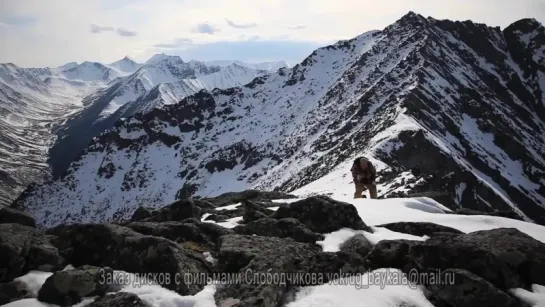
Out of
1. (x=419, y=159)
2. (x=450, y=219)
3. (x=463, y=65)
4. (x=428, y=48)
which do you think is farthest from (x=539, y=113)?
(x=450, y=219)

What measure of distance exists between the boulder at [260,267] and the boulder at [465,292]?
3.19 m

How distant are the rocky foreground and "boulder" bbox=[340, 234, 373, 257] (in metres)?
0.03

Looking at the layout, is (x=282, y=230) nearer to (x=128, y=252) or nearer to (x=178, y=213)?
(x=128, y=252)

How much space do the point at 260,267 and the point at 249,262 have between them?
2.08 feet

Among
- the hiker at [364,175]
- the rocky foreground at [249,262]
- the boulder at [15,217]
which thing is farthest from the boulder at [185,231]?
the hiker at [364,175]

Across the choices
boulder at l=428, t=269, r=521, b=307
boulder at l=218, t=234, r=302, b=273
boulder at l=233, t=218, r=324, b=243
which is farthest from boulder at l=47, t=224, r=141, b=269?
boulder at l=428, t=269, r=521, b=307

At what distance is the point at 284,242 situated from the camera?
11.8 m

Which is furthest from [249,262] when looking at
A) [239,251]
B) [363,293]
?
[363,293]

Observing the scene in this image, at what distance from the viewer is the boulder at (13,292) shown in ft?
29.9

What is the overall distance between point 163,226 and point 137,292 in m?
4.42

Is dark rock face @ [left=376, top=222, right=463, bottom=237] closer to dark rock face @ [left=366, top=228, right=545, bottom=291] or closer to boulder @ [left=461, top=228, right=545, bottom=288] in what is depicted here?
boulder @ [left=461, top=228, right=545, bottom=288]

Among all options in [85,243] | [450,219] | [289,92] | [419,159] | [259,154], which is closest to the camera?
[85,243]

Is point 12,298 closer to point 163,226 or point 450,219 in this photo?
point 163,226

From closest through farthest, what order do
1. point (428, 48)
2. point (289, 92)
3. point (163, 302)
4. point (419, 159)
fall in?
point (163, 302)
point (419, 159)
point (428, 48)
point (289, 92)
